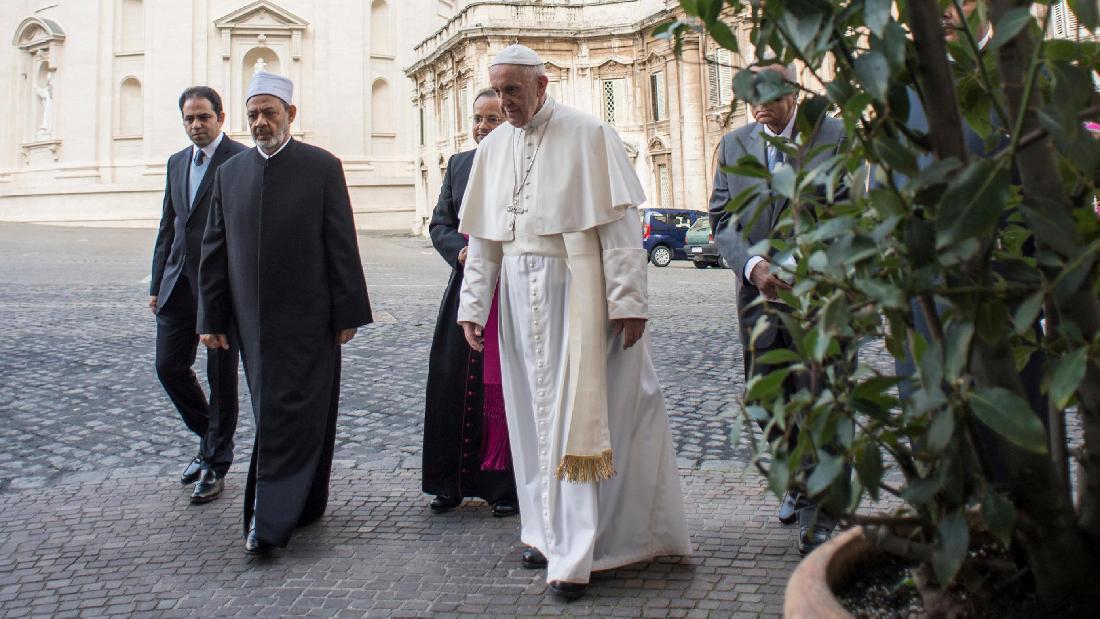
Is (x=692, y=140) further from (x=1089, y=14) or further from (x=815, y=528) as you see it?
(x=1089, y=14)

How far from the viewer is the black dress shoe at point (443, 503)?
184 inches

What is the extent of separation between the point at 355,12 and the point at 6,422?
151ft

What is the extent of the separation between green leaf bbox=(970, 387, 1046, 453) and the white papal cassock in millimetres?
2111

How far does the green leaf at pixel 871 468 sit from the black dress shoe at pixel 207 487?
3.90m

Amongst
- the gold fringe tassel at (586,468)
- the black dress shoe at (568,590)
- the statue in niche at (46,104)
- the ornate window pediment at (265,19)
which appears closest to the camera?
the black dress shoe at (568,590)

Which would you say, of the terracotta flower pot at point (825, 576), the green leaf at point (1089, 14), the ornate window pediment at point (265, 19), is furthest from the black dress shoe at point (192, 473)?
the ornate window pediment at point (265, 19)

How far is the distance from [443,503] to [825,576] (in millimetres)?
2847

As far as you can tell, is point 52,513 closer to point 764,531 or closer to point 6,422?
point 6,422

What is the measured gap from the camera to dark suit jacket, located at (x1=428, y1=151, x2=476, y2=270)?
507 cm

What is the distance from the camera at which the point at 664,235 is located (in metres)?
26.3

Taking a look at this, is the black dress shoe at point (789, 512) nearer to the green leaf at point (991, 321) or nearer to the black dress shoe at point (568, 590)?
the black dress shoe at point (568, 590)

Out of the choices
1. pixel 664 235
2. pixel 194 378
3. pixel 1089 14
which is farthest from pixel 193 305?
pixel 664 235

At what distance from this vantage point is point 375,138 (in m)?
49.7

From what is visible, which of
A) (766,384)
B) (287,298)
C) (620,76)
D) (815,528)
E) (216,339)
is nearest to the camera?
(766,384)
